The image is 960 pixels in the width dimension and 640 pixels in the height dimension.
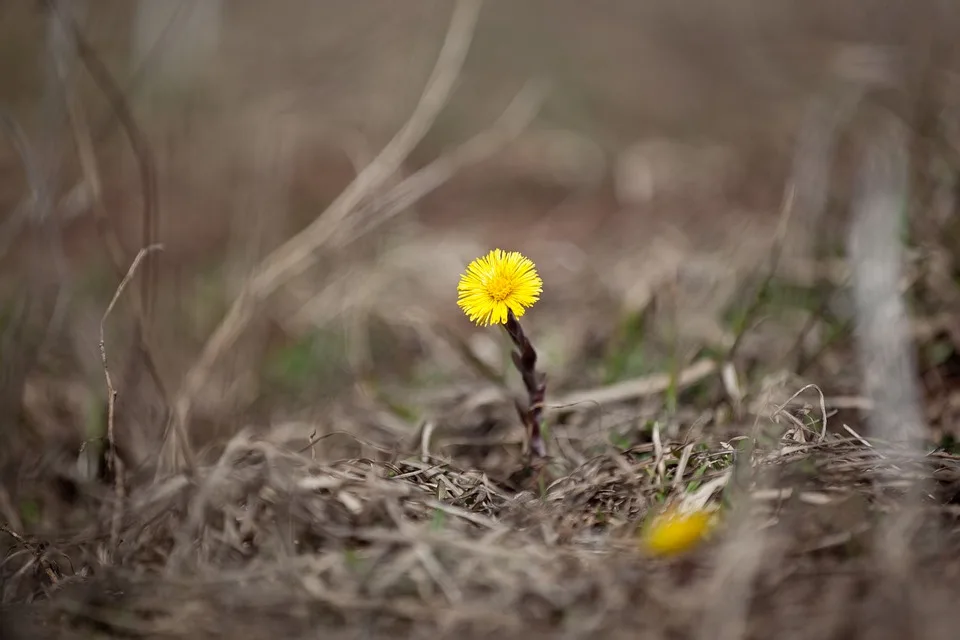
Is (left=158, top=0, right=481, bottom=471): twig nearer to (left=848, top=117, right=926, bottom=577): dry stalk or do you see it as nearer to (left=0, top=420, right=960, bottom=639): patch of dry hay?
(left=0, top=420, right=960, bottom=639): patch of dry hay

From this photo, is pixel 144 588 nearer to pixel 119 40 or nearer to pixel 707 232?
pixel 707 232

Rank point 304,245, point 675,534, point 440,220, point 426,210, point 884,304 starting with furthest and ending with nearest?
point 426,210, point 440,220, point 304,245, point 884,304, point 675,534

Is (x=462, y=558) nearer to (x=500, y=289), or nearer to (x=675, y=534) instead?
(x=675, y=534)

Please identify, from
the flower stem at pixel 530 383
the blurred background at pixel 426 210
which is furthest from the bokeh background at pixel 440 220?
the flower stem at pixel 530 383

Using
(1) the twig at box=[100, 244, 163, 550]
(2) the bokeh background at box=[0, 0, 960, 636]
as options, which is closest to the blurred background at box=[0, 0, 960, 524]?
(2) the bokeh background at box=[0, 0, 960, 636]

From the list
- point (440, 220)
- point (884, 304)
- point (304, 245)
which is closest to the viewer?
point (884, 304)

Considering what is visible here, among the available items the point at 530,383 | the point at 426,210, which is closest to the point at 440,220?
the point at 426,210

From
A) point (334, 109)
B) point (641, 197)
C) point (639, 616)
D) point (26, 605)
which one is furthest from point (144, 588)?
point (334, 109)
